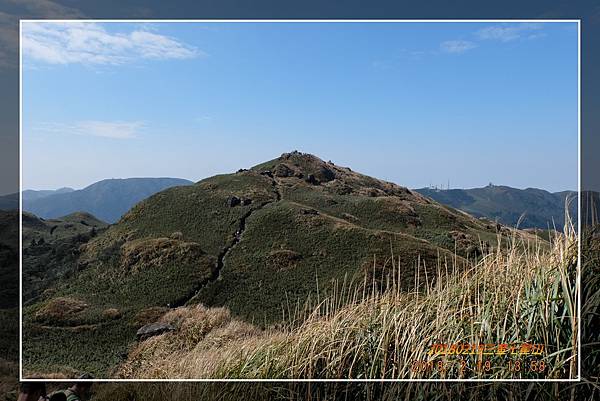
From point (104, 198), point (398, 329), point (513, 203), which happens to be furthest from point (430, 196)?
point (104, 198)

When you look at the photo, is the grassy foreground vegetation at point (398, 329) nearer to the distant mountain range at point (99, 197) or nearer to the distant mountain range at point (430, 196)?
the distant mountain range at point (430, 196)

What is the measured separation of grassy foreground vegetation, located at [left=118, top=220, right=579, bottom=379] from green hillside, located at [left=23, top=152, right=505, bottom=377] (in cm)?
10

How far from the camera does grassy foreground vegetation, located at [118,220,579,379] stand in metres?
3.62

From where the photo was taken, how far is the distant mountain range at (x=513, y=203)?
3.77m

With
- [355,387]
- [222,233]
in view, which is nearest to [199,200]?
[222,233]

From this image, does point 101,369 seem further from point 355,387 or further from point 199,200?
point 355,387

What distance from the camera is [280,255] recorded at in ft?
12.7

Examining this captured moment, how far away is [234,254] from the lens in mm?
3900

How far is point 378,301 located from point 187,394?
4.99 ft

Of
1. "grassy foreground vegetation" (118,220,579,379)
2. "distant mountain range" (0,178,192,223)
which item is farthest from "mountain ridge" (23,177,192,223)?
"grassy foreground vegetation" (118,220,579,379)

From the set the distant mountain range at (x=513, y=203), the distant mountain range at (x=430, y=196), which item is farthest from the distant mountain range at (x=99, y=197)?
the distant mountain range at (x=513, y=203)

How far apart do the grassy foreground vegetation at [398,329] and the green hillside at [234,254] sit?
0.34 feet

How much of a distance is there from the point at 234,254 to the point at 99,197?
3.46 ft

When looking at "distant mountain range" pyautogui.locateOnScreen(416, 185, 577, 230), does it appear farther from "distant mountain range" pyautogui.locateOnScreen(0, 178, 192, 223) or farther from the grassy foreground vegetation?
"distant mountain range" pyautogui.locateOnScreen(0, 178, 192, 223)
